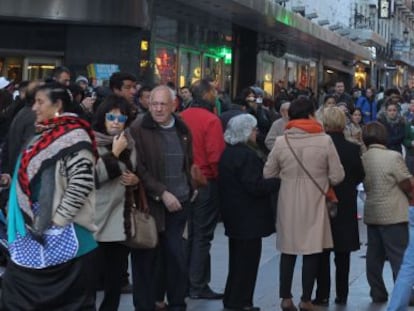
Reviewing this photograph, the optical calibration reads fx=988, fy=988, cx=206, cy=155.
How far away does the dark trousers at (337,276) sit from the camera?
8.98m

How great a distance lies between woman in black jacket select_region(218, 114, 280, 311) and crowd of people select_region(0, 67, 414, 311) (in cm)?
1

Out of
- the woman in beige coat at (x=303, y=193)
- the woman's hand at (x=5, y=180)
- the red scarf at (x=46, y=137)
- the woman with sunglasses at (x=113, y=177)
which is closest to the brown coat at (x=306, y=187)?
the woman in beige coat at (x=303, y=193)

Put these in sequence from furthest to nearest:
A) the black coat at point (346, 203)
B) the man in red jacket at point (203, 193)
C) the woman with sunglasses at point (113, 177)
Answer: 1. the man in red jacket at point (203, 193)
2. the black coat at point (346, 203)
3. the woman with sunglasses at point (113, 177)

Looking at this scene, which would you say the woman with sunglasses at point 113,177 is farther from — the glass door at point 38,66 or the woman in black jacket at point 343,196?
the glass door at point 38,66

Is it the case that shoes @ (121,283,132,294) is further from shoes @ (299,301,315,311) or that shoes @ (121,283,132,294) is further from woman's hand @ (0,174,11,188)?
shoes @ (299,301,315,311)

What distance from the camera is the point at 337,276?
29.9 feet

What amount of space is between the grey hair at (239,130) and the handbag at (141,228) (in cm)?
123

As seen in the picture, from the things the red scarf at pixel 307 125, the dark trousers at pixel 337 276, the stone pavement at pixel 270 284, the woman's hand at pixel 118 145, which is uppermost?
the red scarf at pixel 307 125

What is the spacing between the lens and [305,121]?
8.48 m

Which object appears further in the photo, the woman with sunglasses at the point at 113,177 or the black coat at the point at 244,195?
the black coat at the point at 244,195

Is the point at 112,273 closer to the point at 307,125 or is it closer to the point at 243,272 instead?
the point at 243,272

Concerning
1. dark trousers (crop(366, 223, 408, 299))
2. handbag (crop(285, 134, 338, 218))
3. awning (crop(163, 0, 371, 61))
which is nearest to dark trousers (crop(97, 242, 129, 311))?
handbag (crop(285, 134, 338, 218))

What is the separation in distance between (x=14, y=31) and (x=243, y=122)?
1097cm

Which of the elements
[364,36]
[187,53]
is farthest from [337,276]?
[364,36]
